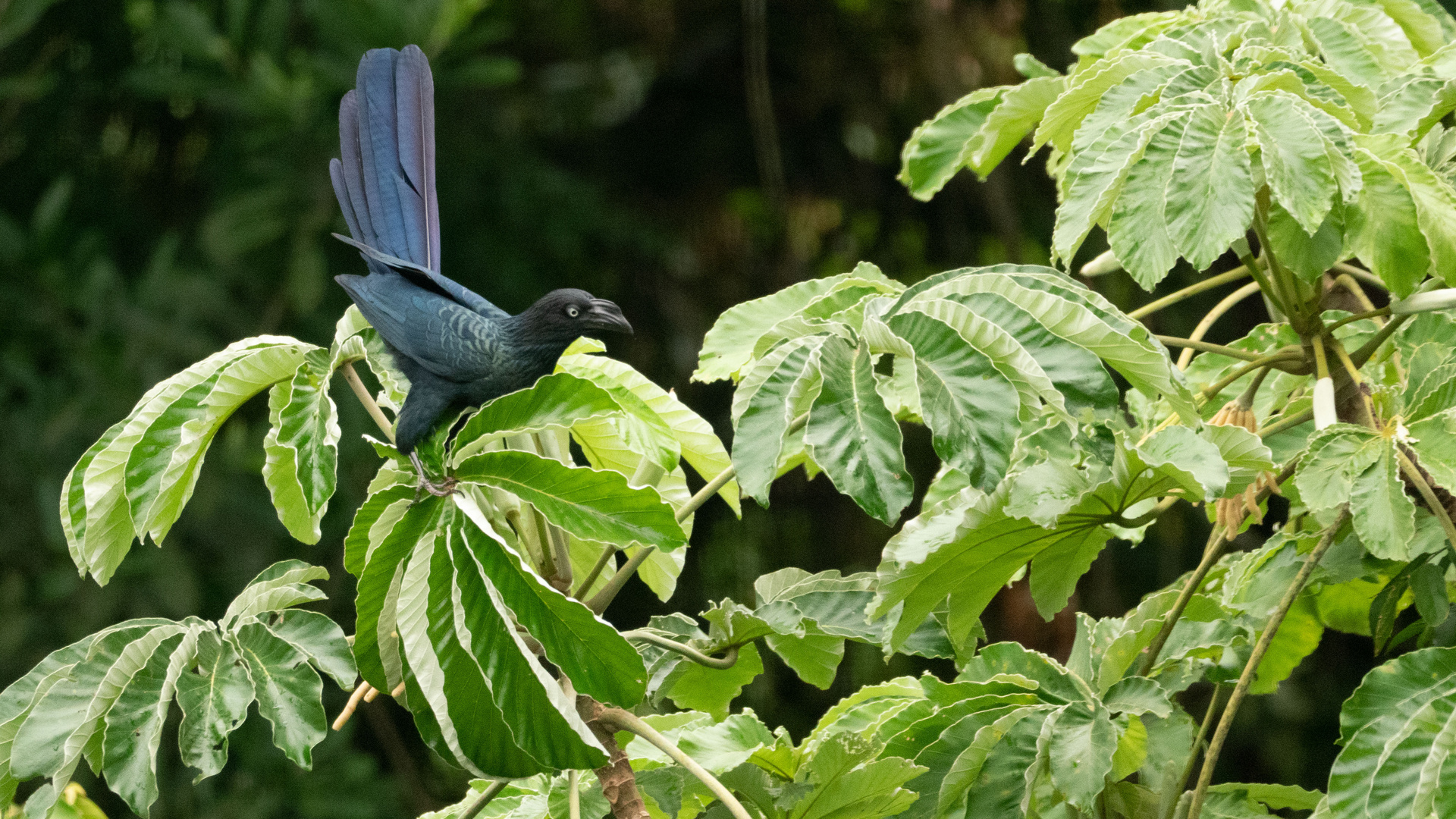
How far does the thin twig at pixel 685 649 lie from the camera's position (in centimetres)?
116

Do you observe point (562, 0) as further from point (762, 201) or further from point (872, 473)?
point (872, 473)

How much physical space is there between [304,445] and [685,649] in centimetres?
36

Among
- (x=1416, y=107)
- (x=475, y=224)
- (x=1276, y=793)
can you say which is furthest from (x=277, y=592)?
(x=475, y=224)

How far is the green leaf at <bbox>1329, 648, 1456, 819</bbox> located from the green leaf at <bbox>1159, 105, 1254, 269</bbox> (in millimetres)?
363

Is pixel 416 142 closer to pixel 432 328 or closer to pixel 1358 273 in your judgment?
pixel 432 328

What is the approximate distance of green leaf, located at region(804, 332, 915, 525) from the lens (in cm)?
87

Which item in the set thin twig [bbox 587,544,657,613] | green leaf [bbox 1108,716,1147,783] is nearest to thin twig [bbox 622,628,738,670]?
thin twig [bbox 587,544,657,613]

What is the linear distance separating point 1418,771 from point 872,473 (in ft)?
1.58

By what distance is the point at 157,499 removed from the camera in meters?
1.07

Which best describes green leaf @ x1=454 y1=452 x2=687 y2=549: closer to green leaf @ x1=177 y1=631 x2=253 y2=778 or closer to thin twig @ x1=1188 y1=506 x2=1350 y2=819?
green leaf @ x1=177 y1=631 x2=253 y2=778

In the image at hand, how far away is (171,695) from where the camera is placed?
3.37 ft

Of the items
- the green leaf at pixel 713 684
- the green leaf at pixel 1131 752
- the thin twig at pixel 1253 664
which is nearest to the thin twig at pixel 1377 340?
the thin twig at pixel 1253 664

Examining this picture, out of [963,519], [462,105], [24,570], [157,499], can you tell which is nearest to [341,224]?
[462,105]

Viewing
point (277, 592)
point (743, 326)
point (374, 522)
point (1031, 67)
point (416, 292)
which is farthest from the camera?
point (1031, 67)
